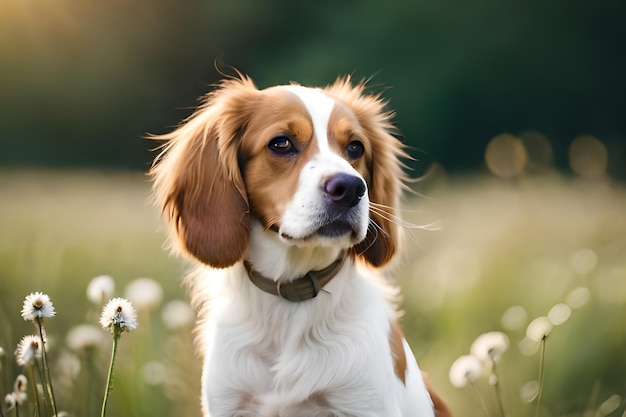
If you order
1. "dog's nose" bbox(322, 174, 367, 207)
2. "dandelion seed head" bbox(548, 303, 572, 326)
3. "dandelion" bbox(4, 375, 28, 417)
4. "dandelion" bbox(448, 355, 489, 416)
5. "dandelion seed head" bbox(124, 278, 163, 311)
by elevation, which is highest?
"dandelion seed head" bbox(124, 278, 163, 311)

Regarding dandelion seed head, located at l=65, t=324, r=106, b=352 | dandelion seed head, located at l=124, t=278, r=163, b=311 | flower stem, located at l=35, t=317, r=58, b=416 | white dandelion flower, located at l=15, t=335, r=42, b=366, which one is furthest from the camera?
dandelion seed head, located at l=124, t=278, r=163, b=311

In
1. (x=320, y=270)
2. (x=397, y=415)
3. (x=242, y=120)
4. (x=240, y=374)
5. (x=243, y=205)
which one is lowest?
(x=397, y=415)

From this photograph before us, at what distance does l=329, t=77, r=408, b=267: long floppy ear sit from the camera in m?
2.73

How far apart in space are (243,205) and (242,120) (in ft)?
0.97

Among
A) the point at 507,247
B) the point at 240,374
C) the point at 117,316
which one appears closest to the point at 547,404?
the point at 507,247

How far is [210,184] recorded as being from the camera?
2.52 m

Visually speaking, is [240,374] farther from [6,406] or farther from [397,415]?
[6,406]

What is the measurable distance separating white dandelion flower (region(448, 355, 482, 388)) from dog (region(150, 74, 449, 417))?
231 mm

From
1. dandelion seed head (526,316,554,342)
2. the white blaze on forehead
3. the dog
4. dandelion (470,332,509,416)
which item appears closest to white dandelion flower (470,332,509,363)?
dandelion (470,332,509,416)

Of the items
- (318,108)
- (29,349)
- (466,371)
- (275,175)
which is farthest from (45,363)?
(466,371)

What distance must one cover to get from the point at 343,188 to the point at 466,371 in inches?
37.3

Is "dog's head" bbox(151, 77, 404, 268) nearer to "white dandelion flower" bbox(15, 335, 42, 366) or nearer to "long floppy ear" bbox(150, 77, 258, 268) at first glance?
"long floppy ear" bbox(150, 77, 258, 268)

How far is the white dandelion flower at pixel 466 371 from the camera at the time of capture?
2820 millimetres

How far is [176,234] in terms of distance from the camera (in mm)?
2574
